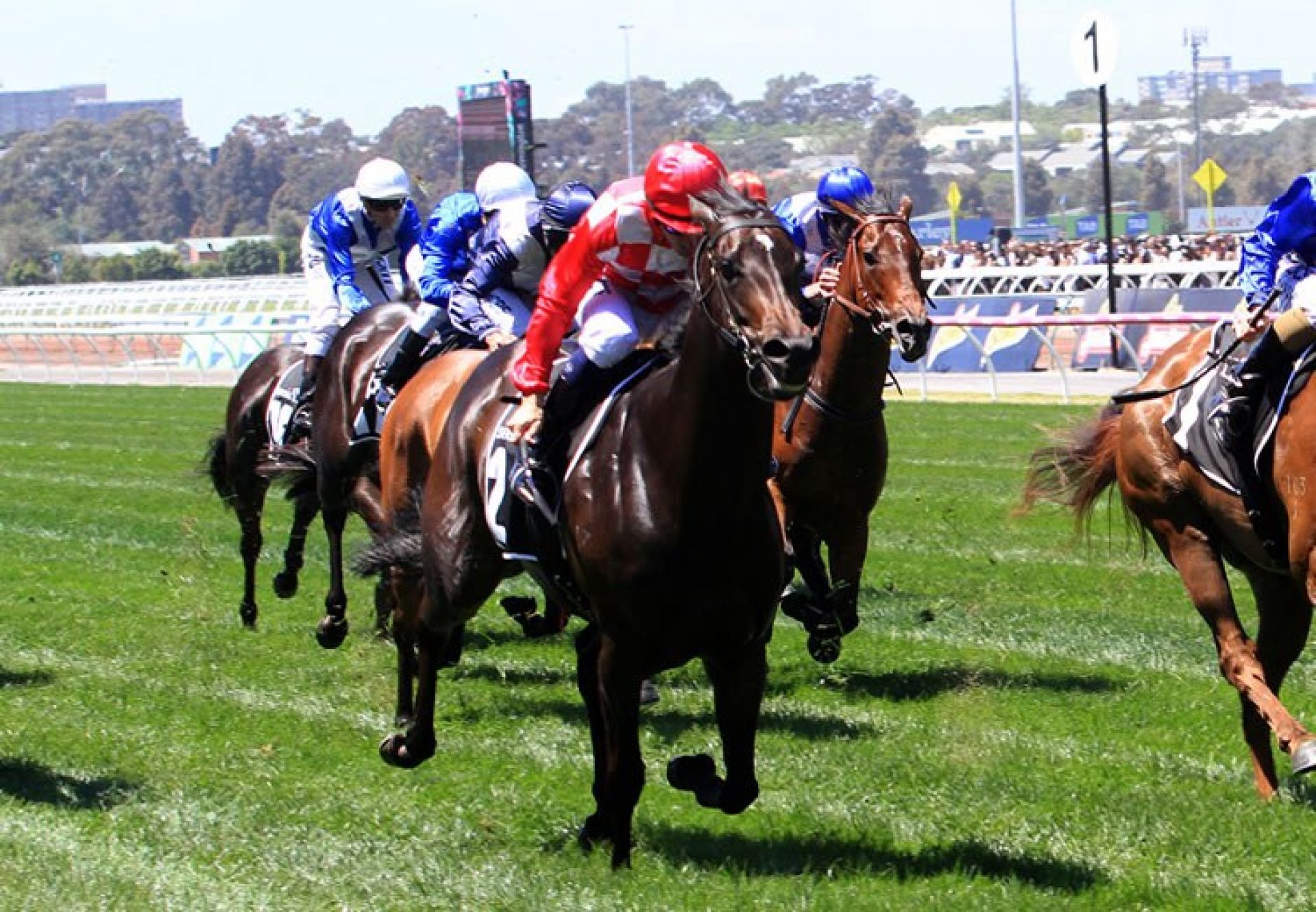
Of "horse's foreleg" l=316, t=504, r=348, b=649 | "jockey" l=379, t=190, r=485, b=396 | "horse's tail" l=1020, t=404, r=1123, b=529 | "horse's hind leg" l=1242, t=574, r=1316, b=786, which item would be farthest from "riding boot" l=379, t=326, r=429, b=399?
"horse's hind leg" l=1242, t=574, r=1316, b=786

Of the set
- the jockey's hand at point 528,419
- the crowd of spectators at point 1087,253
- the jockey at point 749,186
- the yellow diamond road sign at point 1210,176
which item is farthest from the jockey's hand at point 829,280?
the yellow diamond road sign at point 1210,176

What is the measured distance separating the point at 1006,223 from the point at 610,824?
13296cm

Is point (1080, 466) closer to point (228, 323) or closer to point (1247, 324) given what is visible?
point (1247, 324)

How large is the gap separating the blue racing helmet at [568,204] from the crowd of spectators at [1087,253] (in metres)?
23.7

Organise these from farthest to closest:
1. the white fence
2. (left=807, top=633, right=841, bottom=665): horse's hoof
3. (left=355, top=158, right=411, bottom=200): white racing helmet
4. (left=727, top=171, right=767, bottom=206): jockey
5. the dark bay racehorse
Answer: the white fence, (left=355, top=158, right=411, bottom=200): white racing helmet, the dark bay racehorse, (left=807, top=633, right=841, bottom=665): horse's hoof, (left=727, top=171, right=767, bottom=206): jockey

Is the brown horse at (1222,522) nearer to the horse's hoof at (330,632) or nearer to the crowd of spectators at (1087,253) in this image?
the horse's hoof at (330,632)

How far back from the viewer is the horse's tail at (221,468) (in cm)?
1144

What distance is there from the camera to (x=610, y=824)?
18.7 ft

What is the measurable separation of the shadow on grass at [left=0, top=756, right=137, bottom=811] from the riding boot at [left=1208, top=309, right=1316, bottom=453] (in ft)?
12.6

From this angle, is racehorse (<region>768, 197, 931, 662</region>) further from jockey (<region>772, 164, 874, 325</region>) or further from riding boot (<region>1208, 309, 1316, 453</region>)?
riding boot (<region>1208, 309, 1316, 453</region>)

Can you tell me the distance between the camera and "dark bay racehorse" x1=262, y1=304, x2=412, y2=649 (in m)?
9.20

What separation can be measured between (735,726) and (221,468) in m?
6.53

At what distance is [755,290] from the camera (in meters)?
5.00

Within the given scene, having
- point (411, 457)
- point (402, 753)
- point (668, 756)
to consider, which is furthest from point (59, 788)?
point (668, 756)
